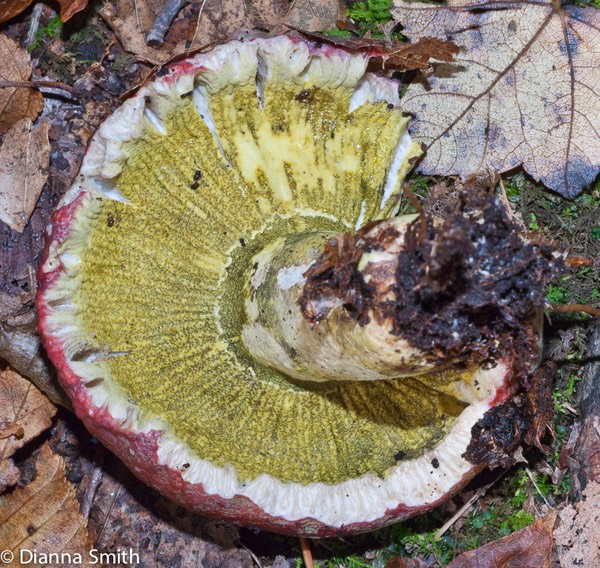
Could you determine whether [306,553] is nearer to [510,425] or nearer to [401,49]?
[510,425]

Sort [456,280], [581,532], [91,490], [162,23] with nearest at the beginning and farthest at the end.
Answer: [456,280]
[581,532]
[91,490]
[162,23]

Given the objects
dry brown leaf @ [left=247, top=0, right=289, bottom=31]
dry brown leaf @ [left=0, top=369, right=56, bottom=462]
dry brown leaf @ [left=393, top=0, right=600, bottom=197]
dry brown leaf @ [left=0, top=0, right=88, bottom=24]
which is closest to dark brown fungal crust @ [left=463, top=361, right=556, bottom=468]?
dry brown leaf @ [left=393, top=0, right=600, bottom=197]

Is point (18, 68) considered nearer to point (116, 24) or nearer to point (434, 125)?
point (116, 24)

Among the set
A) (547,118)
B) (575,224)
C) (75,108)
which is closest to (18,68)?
(75,108)

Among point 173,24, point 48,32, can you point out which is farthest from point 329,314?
point 48,32

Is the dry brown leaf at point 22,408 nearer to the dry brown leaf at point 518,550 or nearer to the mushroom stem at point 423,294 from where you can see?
the mushroom stem at point 423,294

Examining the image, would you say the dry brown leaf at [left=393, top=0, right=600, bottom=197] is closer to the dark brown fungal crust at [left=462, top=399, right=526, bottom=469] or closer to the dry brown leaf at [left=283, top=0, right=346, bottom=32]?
the dry brown leaf at [left=283, top=0, right=346, bottom=32]

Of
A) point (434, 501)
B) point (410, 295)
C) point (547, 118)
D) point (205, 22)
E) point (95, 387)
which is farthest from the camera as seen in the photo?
point (205, 22)
